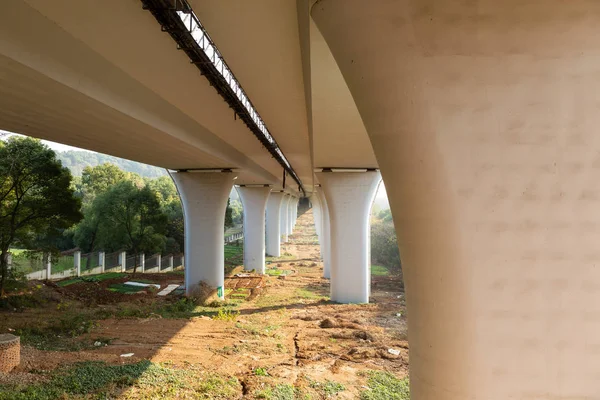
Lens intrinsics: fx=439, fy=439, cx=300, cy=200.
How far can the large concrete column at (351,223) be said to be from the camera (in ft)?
77.8

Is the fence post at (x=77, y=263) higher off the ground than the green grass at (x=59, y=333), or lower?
higher

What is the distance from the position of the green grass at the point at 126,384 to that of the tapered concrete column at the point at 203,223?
13541mm

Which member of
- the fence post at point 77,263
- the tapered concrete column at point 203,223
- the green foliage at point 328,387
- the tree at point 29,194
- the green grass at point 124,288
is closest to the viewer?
the green foliage at point 328,387

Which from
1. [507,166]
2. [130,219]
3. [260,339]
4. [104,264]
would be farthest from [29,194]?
[507,166]

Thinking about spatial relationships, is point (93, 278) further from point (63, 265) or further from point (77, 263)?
point (63, 265)

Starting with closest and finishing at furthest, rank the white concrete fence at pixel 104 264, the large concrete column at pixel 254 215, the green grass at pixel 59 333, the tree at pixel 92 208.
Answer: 1. the green grass at pixel 59 333
2. the white concrete fence at pixel 104 264
3. the tree at pixel 92 208
4. the large concrete column at pixel 254 215

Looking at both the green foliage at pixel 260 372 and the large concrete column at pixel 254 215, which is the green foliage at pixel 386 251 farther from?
the green foliage at pixel 260 372

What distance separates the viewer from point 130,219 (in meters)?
37.5

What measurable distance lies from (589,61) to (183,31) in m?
5.42

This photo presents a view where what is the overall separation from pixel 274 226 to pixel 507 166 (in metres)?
51.5

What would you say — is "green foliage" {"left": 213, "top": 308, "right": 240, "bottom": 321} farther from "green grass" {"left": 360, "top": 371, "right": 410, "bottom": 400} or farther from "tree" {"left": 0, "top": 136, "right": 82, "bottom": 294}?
"tree" {"left": 0, "top": 136, "right": 82, "bottom": 294}

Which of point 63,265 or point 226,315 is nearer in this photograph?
point 226,315

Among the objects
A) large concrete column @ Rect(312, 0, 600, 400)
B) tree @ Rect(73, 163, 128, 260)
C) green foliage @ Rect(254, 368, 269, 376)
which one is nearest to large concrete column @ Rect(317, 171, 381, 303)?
green foliage @ Rect(254, 368, 269, 376)

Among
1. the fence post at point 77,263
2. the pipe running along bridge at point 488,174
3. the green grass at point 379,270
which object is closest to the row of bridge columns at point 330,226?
the fence post at point 77,263
